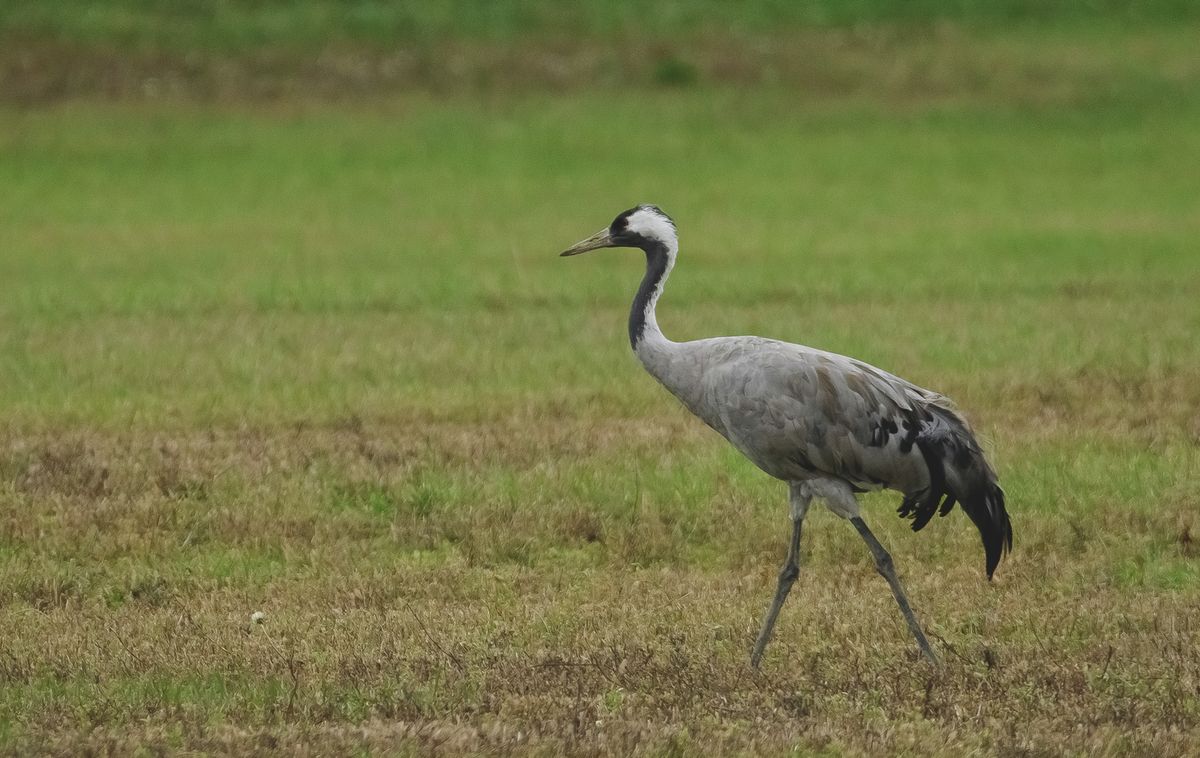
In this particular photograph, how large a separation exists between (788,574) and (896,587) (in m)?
0.48

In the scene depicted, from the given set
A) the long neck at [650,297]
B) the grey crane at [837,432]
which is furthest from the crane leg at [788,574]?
the long neck at [650,297]

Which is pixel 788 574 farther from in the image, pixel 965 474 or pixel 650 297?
pixel 650 297

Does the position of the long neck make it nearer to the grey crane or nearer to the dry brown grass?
the grey crane

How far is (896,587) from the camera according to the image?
26.5 feet

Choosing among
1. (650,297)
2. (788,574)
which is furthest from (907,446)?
(650,297)

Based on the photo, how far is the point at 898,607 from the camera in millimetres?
8820

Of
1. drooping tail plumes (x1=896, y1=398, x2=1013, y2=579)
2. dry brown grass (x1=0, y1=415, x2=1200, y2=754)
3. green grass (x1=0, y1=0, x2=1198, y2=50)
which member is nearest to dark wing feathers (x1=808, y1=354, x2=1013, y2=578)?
drooping tail plumes (x1=896, y1=398, x2=1013, y2=579)

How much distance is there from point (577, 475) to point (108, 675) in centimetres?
396

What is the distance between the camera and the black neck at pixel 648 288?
8.69m

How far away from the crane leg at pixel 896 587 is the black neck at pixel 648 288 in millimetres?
1296

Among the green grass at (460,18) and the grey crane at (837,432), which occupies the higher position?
the green grass at (460,18)

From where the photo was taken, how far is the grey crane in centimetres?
826

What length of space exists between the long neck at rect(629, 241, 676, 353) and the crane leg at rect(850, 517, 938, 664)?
125 centimetres

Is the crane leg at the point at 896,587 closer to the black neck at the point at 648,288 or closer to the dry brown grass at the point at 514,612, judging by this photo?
the dry brown grass at the point at 514,612
